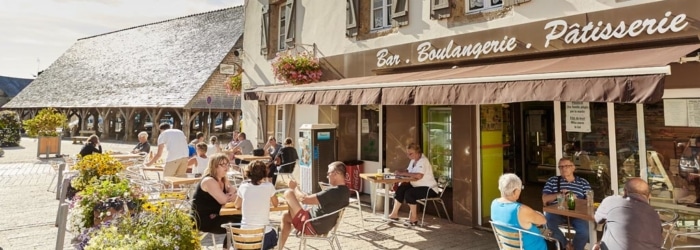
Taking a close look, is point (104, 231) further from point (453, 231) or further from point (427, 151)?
point (427, 151)

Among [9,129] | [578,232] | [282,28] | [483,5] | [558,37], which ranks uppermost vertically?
[282,28]

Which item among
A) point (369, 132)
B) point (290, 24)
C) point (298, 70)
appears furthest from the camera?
point (290, 24)

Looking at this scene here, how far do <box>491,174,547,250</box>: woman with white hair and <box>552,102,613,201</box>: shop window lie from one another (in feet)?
7.62

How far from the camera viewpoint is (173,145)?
7.95 meters

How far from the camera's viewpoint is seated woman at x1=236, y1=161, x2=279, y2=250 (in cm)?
422

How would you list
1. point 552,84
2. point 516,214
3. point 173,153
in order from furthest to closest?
point 173,153, point 552,84, point 516,214

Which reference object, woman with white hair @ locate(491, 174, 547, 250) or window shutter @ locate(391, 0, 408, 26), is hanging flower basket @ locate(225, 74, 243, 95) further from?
woman with white hair @ locate(491, 174, 547, 250)

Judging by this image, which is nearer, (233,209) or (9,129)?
(233,209)

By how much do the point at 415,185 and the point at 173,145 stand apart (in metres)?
4.87

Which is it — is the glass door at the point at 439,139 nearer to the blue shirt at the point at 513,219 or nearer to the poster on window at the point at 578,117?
the poster on window at the point at 578,117

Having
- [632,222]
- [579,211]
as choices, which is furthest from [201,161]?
[632,222]

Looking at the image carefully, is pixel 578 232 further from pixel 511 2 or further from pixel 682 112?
pixel 511 2

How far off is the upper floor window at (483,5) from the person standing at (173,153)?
6.15m

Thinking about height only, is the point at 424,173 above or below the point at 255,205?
above
